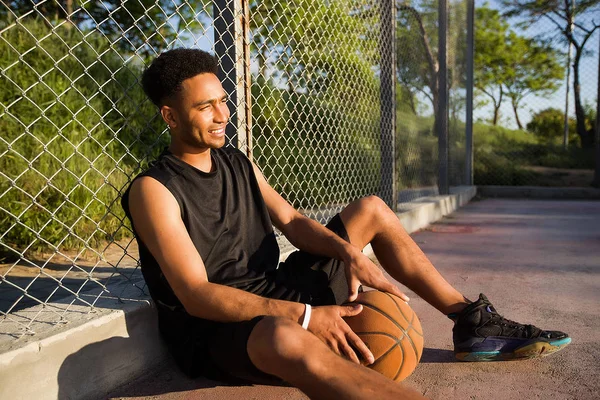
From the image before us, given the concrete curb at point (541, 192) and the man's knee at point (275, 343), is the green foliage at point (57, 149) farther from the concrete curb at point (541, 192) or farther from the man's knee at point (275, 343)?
the concrete curb at point (541, 192)

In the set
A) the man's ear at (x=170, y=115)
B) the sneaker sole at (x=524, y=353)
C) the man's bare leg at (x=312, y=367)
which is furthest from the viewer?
the sneaker sole at (x=524, y=353)

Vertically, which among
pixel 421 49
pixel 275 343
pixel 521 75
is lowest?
pixel 275 343

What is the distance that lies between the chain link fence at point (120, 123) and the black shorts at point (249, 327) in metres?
0.48

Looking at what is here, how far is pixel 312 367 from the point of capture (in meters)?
1.88

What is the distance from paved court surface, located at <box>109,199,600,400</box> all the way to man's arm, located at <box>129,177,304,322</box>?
48 centimetres

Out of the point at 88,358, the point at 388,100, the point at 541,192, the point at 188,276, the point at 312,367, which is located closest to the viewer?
the point at 312,367

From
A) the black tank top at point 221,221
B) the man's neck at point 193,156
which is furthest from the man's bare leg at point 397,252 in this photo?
the man's neck at point 193,156

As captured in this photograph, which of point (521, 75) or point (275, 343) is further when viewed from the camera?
point (521, 75)

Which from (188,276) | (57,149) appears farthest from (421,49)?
(188,276)

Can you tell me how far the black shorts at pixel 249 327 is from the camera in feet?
7.01

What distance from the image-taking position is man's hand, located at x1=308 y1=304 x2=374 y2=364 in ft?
6.85

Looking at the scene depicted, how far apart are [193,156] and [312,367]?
115 centimetres

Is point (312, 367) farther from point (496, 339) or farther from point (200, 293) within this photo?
point (496, 339)

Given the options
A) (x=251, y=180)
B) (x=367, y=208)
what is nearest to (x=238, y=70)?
(x=251, y=180)
